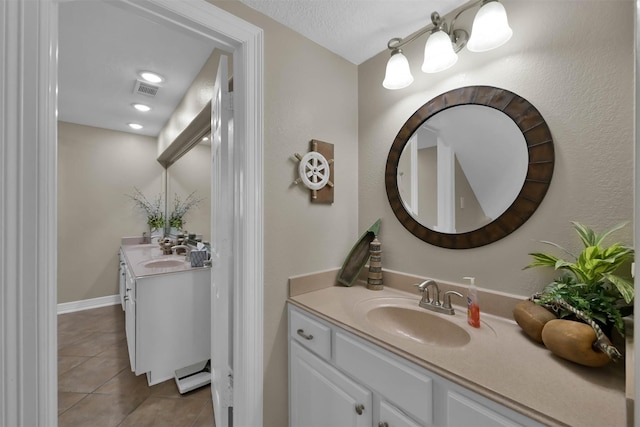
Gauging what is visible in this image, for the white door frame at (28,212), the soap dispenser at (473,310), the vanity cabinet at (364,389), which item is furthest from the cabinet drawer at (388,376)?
the white door frame at (28,212)

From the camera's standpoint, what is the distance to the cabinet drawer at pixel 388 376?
797mm

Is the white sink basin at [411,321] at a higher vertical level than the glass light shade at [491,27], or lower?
lower

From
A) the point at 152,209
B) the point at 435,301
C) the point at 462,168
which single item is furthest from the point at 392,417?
the point at 152,209

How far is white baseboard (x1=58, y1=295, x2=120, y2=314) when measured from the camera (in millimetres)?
3375

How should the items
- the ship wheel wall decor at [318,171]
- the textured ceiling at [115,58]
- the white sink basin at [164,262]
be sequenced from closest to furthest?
the ship wheel wall decor at [318,171]
the textured ceiling at [115,58]
the white sink basin at [164,262]

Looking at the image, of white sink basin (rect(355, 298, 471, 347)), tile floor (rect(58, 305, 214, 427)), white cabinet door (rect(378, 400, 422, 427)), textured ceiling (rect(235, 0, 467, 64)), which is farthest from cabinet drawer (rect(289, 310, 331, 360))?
textured ceiling (rect(235, 0, 467, 64))

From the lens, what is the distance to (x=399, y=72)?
4.40 feet

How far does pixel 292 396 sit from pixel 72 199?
402cm

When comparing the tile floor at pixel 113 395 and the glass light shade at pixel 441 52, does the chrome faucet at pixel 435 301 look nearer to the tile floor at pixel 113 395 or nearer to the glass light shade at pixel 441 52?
the glass light shade at pixel 441 52

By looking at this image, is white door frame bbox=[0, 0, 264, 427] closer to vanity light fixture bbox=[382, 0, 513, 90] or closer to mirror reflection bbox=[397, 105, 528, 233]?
vanity light fixture bbox=[382, 0, 513, 90]

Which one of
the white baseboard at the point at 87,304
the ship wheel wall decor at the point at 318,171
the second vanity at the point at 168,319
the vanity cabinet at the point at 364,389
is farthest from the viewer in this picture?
the white baseboard at the point at 87,304

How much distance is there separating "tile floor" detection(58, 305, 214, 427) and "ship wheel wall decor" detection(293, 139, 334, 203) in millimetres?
1596

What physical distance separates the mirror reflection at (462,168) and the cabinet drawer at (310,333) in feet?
2.59

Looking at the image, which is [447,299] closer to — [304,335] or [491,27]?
[304,335]
